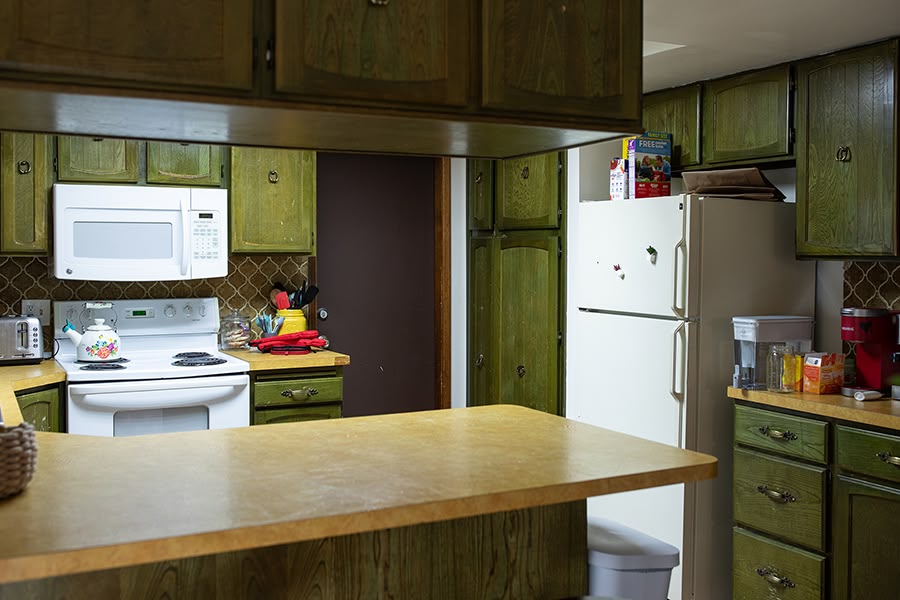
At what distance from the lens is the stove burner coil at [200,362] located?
3912 millimetres

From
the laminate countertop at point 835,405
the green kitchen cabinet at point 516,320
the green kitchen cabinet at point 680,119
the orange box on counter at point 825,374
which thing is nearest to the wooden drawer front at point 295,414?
the green kitchen cabinet at point 516,320

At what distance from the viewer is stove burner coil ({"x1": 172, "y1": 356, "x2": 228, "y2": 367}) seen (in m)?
3.91

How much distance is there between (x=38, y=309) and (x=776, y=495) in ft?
10.8

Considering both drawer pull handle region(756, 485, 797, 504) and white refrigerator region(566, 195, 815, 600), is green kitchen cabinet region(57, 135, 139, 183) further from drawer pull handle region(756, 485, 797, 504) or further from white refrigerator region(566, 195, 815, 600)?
drawer pull handle region(756, 485, 797, 504)

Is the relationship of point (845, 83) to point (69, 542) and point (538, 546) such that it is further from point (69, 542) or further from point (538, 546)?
point (69, 542)

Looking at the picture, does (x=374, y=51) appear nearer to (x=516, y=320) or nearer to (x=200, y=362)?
(x=200, y=362)

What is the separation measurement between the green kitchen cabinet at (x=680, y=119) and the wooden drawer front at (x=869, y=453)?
1426 millimetres

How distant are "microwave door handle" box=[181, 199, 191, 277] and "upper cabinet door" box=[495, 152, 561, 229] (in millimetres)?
1502

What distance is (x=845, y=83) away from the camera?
10.8 feet

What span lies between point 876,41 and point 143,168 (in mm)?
3050

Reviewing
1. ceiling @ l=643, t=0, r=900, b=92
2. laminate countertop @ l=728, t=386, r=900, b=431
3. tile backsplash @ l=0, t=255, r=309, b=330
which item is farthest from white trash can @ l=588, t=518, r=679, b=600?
tile backsplash @ l=0, t=255, r=309, b=330

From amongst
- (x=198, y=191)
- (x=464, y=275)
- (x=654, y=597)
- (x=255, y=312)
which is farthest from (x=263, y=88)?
(x=464, y=275)

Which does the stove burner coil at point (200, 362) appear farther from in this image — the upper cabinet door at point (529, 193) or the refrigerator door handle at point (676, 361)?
the refrigerator door handle at point (676, 361)

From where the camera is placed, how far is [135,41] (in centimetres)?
162
